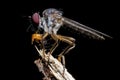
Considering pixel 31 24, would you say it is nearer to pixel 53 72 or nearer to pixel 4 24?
pixel 53 72

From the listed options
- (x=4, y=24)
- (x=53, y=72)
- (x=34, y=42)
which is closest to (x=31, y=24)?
(x=34, y=42)

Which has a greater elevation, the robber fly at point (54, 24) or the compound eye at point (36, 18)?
the compound eye at point (36, 18)

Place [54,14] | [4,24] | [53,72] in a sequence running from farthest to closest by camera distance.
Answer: [4,24], [54,14], [53,72]

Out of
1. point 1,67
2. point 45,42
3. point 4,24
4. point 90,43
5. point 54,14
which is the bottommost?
point 1,67

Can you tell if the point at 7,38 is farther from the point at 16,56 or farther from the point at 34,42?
the point at 34,42

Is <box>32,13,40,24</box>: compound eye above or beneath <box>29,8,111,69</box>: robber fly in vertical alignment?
above

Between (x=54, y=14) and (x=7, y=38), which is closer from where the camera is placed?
(x=54, y=14)

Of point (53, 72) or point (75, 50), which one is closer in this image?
point (53, 72)

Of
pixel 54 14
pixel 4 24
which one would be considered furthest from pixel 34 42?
pixel 4 24

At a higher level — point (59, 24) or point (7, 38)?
point (59, 24)

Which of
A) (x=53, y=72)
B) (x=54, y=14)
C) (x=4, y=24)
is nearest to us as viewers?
(x=53, y=72)
